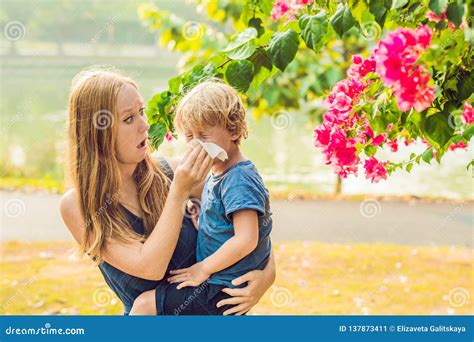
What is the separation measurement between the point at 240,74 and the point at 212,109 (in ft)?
0.70

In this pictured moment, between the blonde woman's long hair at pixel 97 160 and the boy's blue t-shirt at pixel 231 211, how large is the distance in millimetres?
200

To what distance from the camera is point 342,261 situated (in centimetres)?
495

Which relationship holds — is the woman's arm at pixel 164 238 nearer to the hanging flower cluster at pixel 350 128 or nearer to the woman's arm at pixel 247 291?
the woman's arm at pixel 247 291

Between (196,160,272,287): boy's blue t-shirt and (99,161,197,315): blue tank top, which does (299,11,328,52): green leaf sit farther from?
(99,161,197,315): blue tank top

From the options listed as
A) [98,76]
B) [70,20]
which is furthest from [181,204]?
[70,20]

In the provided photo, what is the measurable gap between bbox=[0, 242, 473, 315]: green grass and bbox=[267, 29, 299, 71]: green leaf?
2098 mm

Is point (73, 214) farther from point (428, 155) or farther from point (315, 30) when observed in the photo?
point (428, 155)

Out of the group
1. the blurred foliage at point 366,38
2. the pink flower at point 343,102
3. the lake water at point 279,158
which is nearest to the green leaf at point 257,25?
the blurred foliage at point 366,38

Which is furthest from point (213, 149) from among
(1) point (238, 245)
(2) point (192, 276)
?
(2) point (192, 276)

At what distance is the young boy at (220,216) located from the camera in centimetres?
203

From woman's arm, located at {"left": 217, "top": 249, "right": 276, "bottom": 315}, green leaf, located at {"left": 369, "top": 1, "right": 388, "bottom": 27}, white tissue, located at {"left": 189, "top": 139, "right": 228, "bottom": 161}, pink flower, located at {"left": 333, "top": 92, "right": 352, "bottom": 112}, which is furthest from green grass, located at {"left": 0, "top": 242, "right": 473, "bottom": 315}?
green leaf, located at {"left": 369, "top": 1, "right": 388, "bottom": 27}

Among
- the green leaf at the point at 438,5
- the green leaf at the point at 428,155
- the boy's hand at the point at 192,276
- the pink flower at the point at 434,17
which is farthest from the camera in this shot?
the green leaf at the point at 428,155

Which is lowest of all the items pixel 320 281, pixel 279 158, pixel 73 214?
pixel 279 158

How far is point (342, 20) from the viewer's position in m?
2.00
